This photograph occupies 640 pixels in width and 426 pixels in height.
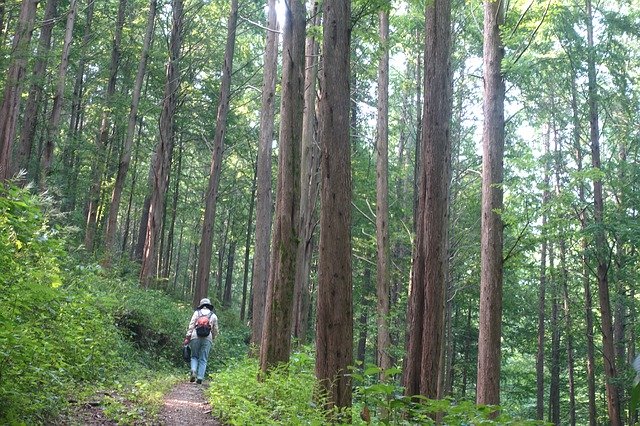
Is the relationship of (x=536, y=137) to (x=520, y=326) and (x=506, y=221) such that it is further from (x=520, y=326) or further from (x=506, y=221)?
(x=506, y=221)

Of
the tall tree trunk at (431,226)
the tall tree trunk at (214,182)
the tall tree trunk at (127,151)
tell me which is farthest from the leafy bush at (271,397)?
the tall tree trunk at (127,151)

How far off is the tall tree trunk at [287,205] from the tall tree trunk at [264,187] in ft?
17.2

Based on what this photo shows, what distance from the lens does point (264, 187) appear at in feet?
45.4

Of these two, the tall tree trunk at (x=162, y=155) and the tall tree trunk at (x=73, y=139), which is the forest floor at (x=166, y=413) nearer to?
the tall tree trunk at (x=162, y=155)

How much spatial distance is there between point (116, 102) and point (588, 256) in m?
17.7

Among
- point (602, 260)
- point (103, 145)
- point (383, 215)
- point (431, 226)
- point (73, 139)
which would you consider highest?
point (103, 145)

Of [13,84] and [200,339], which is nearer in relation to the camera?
[200,339]

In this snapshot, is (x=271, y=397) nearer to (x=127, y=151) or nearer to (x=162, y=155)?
(x=162, y=155)

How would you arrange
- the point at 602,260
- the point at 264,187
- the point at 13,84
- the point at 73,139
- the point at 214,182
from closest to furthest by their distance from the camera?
1. the point at 13,84
2. the point at 264,187
3. the point at 602,260
4. the point at 214,182
5. the point at 73,139

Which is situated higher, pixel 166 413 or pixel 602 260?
pixel 602 260

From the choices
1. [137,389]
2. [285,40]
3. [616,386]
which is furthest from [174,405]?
[616,386]

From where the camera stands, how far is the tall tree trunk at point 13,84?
12.4m

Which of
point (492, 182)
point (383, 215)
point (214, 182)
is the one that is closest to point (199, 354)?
point (383, 215)

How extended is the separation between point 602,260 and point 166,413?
46.3 feet
